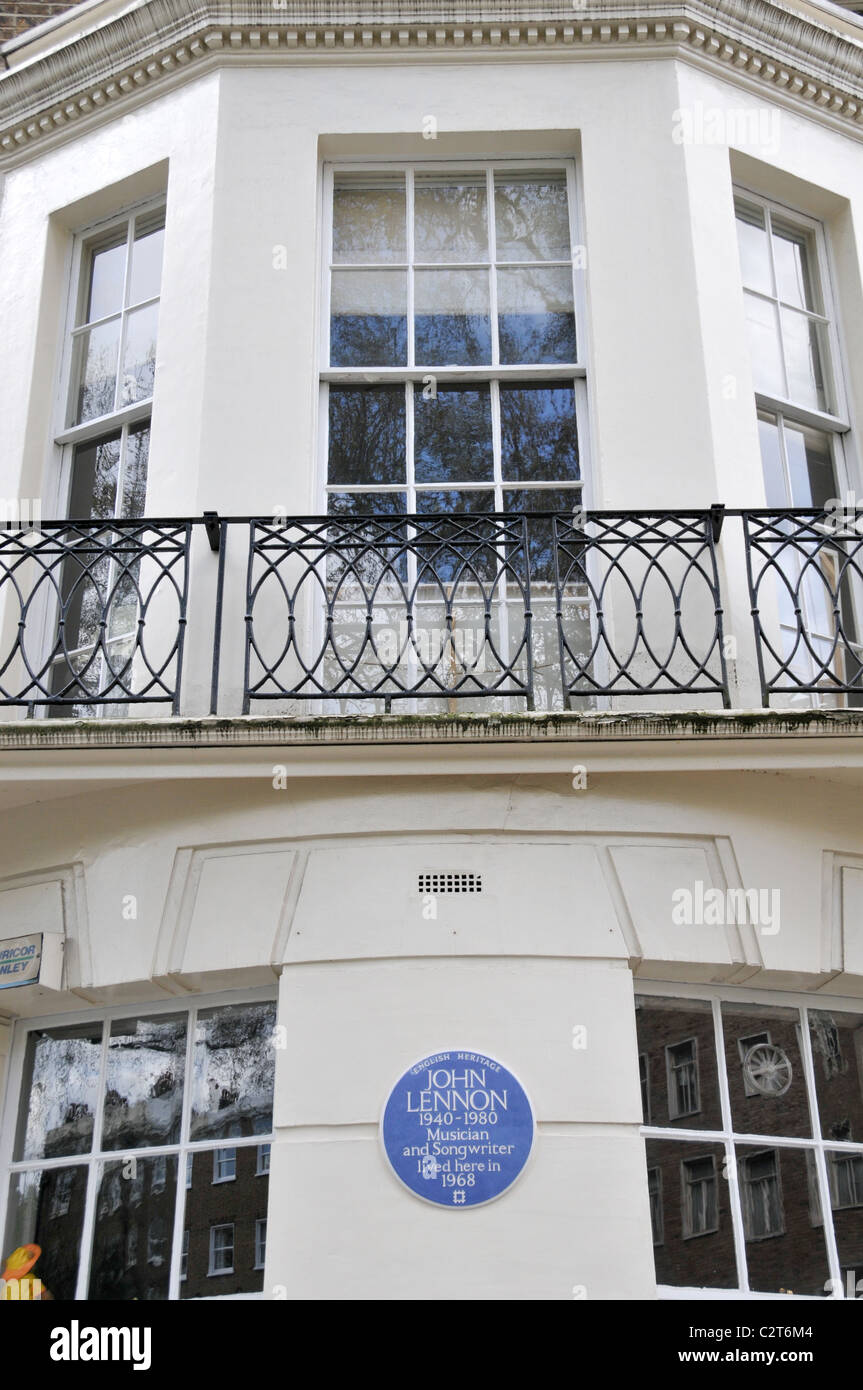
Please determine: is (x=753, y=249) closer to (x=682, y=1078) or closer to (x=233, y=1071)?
(x=682, y=1078)

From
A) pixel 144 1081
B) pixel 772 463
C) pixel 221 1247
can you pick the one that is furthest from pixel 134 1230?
pixel 772 463

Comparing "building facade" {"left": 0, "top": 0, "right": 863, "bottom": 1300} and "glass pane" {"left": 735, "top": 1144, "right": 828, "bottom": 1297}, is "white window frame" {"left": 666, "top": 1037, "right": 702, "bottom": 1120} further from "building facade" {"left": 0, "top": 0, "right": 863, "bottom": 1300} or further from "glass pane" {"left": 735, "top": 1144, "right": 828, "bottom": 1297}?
"glass pane" {"left": 735, "top": 1144, "right": 828, "bottom": 1297}

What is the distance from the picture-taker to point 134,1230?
661cm

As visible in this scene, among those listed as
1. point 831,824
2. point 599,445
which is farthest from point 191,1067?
point 599,445

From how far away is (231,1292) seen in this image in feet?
20.8

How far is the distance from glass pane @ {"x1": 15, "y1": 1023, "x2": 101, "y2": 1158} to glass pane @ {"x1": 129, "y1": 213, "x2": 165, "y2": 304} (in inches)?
168

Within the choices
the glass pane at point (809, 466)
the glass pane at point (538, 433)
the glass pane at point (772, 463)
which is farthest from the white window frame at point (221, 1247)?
the glass pane at point (809, 466)

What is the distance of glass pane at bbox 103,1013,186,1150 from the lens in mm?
6812

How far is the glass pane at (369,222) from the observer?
28.0 feet

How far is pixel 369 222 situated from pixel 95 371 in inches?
71.6

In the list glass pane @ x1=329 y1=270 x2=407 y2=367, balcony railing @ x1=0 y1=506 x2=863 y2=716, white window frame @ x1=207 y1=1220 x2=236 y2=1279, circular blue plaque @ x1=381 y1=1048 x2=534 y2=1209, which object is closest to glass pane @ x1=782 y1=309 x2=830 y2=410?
balcony railing @ x1=0 y1=506 x2=863 y2=716

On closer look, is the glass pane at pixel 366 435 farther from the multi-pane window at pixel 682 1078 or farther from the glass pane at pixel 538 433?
the multi-pane window at pixel 682 1078

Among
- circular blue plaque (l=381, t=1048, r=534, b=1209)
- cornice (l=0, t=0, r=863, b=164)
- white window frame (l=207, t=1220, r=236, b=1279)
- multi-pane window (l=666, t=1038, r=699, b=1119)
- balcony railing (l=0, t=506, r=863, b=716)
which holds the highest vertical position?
cornice (l=0, t=0, r=863, b=164)

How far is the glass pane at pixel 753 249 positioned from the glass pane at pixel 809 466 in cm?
89
